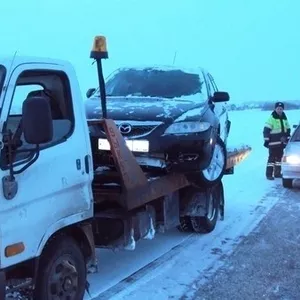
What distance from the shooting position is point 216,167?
7520 mm

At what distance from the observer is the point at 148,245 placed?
7188 mm

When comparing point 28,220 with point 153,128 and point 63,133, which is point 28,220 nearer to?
point 63,133

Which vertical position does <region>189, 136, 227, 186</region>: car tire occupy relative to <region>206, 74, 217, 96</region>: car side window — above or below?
below

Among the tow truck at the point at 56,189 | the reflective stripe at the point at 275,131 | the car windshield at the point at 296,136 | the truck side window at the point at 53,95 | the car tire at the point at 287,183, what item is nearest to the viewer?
the tow truck at the point at 56,189

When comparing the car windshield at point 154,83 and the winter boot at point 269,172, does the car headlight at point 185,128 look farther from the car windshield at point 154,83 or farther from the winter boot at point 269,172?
the winter boot at point 269,172

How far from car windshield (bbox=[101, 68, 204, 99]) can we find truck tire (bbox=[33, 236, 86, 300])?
11.6 ft

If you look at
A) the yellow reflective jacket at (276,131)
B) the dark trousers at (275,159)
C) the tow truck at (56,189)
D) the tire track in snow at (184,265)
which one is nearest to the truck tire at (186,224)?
the tire track in snow at (184,265)

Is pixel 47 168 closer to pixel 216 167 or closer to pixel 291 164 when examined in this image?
pixel 216 167

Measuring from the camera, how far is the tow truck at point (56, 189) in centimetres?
358

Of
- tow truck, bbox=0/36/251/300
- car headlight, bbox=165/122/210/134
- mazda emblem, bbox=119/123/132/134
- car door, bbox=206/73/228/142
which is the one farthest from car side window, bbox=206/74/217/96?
tow truck, bbox=0/36/251/300

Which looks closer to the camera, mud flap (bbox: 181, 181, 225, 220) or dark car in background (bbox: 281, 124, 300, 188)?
mud flap (bbox: 181, 181, 225, 220)

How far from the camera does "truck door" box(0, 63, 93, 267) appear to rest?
3.65 m

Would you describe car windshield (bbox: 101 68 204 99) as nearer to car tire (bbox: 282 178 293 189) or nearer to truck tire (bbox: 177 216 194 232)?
truck tire (bbox: 177 216 194 232)

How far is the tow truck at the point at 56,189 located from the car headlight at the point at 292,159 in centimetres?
662
